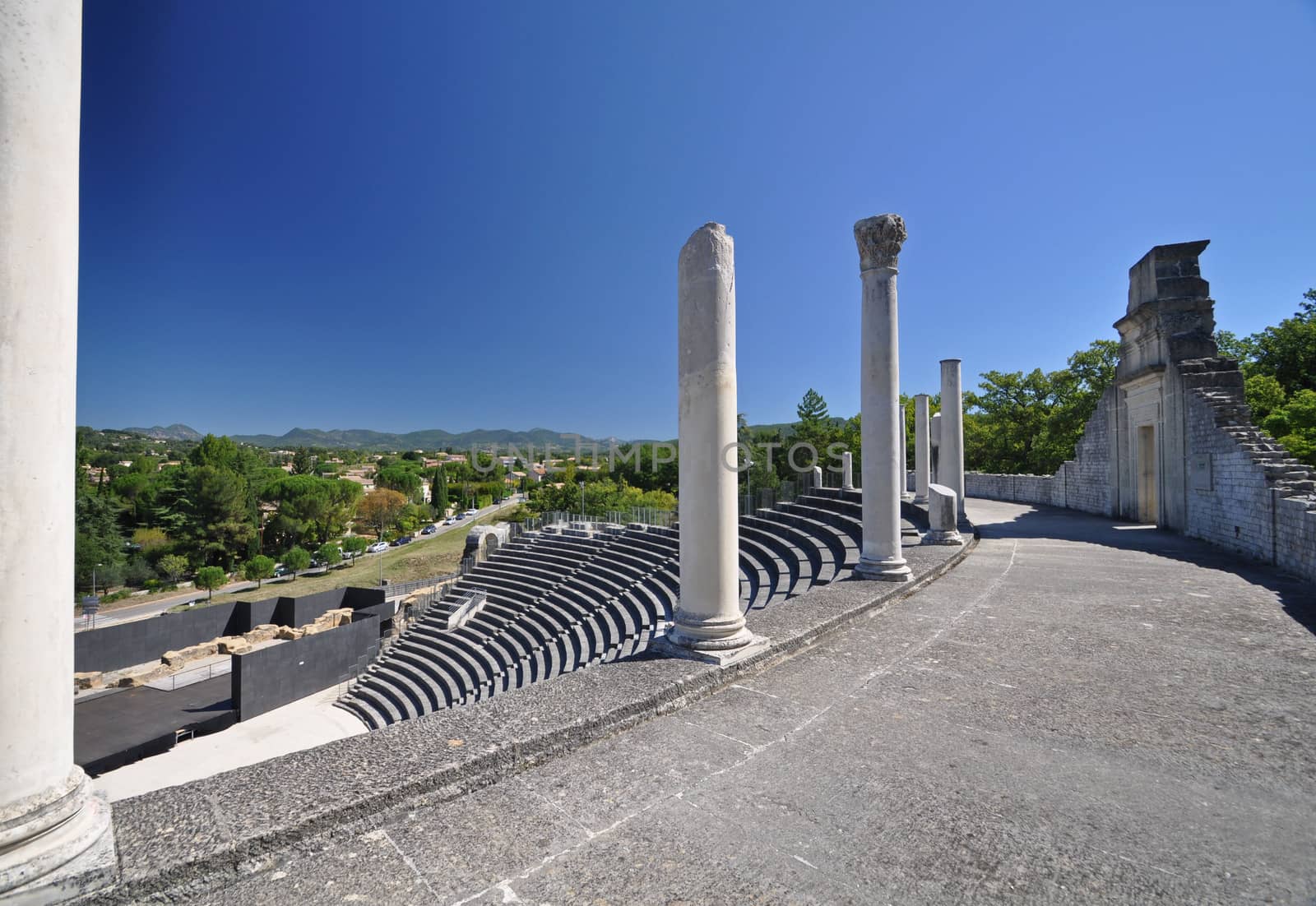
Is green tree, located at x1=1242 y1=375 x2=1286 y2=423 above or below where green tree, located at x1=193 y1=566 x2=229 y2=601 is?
above

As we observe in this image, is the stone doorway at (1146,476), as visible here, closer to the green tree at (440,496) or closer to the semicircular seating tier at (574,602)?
the semicircular seating tier at (574,602)

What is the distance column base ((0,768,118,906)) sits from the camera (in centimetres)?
200

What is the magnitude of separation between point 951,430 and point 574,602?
12.0m

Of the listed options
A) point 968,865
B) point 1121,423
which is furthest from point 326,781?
point 1121,423

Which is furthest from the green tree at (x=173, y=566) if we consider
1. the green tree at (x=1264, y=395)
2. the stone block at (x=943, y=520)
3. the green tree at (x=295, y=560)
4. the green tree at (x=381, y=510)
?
the green tree at (x=1264, y=395)

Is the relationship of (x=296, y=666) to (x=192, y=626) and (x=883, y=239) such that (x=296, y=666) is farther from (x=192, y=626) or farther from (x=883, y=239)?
(x=883, y=239)

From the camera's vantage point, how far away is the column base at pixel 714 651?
15.6ft

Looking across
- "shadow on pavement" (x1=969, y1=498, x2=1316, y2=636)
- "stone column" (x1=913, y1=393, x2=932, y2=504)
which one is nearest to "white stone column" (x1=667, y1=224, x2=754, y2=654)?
"shadow on pavement" (x1=969, y1=498, x2=1316, y2=636)

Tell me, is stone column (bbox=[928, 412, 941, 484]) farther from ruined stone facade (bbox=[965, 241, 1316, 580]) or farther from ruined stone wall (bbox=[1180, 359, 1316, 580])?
ruined stone wall (bbox=[1180, 359, 1316, 580])

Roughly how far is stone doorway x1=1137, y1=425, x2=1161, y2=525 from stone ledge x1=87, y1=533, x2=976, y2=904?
17996 mm

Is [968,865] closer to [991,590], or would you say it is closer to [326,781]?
[326,781]

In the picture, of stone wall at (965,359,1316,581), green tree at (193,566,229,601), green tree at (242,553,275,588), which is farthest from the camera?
green tree at (242,553,275,588)

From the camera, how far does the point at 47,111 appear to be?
219 cm

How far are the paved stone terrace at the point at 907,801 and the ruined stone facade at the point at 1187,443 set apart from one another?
7.43 meters
